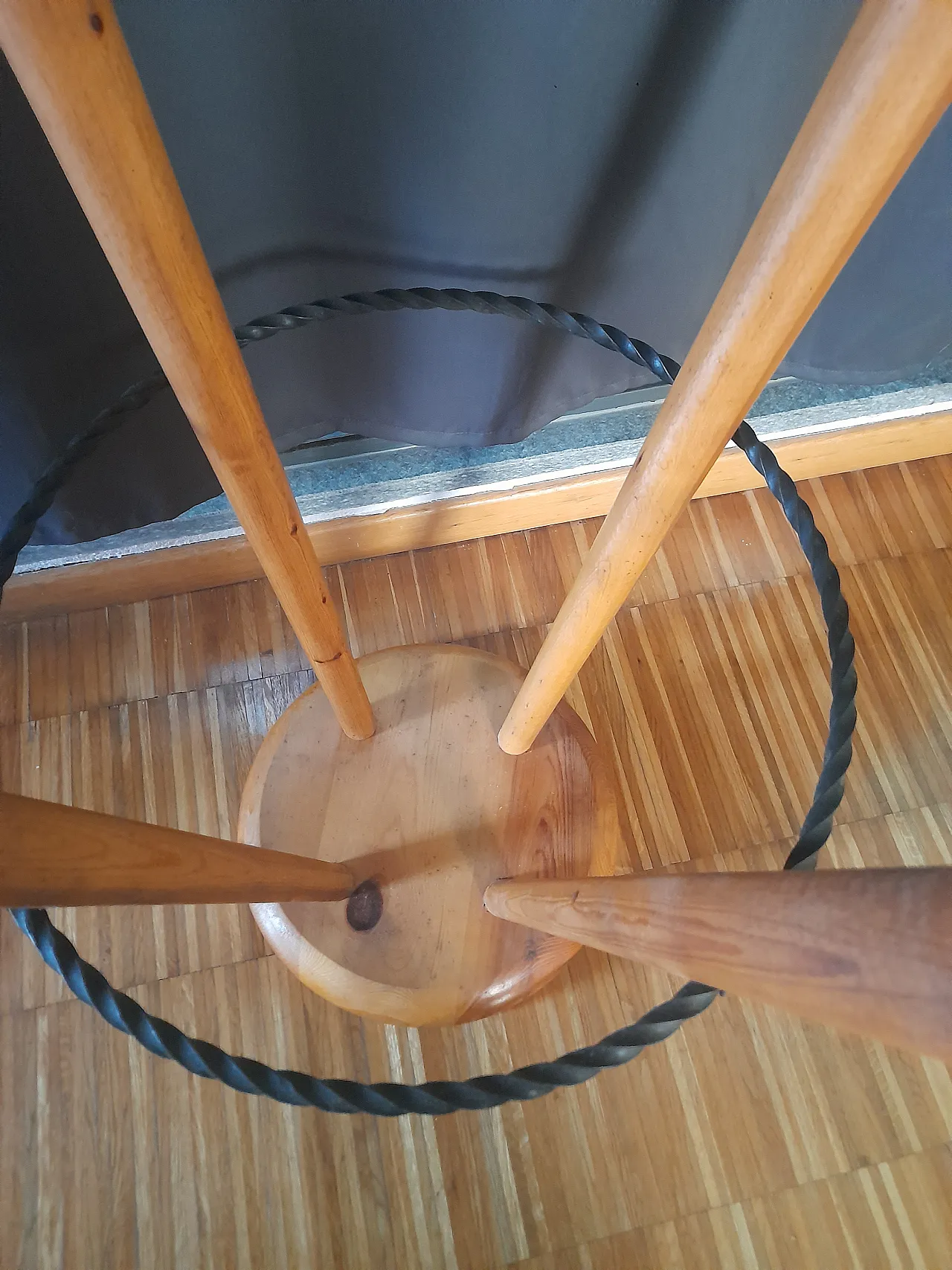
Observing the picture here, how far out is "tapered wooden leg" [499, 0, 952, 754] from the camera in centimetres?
16

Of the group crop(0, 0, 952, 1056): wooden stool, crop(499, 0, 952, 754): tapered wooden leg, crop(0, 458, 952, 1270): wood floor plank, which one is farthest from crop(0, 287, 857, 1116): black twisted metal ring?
crop(0, 458, 952, 1270): wood floor plank

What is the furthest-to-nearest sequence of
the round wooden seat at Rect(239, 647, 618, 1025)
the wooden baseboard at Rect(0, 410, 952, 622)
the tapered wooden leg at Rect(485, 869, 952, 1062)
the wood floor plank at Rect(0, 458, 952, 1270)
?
the wooden baseboard at Rect(0, 410, 952, 622) → the wood floor plank at Rect(0, 458, 952, 1270) → the round wooden seat at Rect(239, 647, 618, 1025) → the tapered wooden leg at Rect(485, 869, 952, 1062)

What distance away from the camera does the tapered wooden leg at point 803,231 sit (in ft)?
0.52

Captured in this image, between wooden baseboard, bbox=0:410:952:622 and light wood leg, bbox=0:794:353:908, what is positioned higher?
wooden baseboard, bbox=0:410:952:622

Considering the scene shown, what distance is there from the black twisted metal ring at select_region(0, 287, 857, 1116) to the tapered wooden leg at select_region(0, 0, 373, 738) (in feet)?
0.66

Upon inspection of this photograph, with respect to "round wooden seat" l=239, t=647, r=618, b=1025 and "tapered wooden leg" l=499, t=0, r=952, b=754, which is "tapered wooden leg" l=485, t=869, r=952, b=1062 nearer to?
"tapered wooden leg" l=499, t=0, r=952, b=754

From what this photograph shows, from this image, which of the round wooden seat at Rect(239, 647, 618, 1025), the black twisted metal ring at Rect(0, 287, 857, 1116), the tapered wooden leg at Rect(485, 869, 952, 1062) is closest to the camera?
the tapered wooden leg at Rect(485, 869, 952, 1062)

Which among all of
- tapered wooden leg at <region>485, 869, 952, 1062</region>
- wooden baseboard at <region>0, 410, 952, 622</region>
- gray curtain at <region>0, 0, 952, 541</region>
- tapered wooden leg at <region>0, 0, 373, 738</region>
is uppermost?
wooden baseboard at <region>0, 410, 952, 622</region>

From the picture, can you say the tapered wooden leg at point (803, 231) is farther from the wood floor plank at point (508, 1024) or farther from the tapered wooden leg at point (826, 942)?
the wood floor plank at point (508, 1024)

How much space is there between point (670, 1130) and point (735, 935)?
1.91 ft

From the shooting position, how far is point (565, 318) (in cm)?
50

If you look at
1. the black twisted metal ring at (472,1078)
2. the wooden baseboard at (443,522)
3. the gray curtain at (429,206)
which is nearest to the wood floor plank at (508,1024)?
the wooden baseboard at (443,522)

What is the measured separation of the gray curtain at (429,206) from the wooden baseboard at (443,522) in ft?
0.37

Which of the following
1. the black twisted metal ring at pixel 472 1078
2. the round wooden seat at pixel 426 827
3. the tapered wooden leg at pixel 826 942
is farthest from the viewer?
the round wooden seat at pixel 426 827
